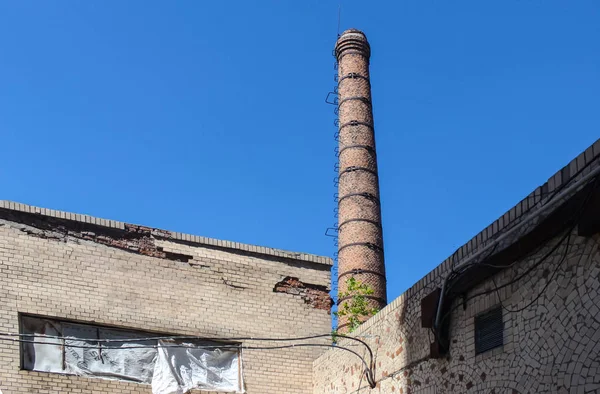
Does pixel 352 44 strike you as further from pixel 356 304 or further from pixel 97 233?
pixel 97 233

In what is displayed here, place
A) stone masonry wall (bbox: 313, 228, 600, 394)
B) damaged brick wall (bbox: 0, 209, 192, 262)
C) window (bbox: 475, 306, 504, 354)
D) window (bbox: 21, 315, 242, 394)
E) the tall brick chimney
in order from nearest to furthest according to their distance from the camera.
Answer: stone masonry wall (bbox: 313, 228, 600, 394) < window (bbox: 475, 306, 504, 354) < window (bbox: 21, 315, 242, 394) < damaged brick wall (bbox: 0, 209, 192, 262) < the tall brick chimney

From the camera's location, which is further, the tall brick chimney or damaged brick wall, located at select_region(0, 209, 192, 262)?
the tall brick chimney

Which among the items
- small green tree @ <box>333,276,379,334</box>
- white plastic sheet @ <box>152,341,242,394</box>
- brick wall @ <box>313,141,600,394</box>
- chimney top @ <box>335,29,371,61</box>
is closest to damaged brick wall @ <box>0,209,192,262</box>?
white plastic sheet @ <box>152,341,242,394</box>

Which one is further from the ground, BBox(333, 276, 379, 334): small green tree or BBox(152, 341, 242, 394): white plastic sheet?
BBox(333, 276, 379, 334): small green tree

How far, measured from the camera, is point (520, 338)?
7.09m

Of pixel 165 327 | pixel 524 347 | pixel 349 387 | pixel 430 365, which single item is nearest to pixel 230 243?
pixel 165 327

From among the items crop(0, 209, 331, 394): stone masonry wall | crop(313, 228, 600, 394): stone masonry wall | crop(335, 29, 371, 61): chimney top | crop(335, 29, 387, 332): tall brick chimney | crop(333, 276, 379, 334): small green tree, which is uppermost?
crop(335, 29, 371, 61): chimney top

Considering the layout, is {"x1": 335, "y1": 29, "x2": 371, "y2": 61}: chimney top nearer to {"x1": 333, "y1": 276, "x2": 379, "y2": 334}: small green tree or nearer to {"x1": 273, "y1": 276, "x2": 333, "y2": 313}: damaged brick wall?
{"x1": 333, "y1": 276, "x2": 379, "y2": 334}: small green tree

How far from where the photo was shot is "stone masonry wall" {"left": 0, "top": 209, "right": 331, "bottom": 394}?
1050 cm

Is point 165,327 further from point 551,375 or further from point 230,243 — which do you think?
point 551,375

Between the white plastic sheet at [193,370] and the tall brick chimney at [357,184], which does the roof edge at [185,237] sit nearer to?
the white plastic sheet at [193,370]

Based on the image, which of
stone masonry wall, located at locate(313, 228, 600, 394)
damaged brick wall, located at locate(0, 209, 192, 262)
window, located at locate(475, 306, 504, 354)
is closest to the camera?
stone masonry wall, located at locate(313, 228, 600, 394)

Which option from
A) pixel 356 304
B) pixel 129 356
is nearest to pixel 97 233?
pixel 129 356

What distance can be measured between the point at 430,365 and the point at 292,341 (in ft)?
12.2
